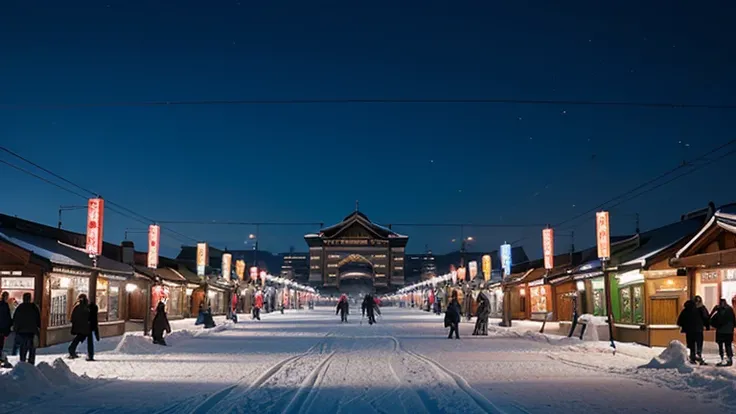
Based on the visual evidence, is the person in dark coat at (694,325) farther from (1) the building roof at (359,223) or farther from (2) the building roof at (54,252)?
(1) the building roof at (359,223)

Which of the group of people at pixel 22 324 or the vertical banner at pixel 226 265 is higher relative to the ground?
the vertical banner at pixel 226 265

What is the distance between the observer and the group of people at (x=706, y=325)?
51.2 ft

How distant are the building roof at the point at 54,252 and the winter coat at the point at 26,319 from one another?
229 inches

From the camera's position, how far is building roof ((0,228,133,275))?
71.4 ft

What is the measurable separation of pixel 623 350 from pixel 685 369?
6.84 meters

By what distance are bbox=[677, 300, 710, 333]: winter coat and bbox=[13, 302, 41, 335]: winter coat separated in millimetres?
13697

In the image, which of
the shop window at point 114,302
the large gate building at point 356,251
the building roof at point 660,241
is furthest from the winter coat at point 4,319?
the large gate building at point 356,251

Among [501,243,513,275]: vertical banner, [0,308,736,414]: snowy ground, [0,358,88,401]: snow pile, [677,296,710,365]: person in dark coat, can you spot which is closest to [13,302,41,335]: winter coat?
[0,308,736,414]: snowy ground

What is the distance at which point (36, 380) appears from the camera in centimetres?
1149

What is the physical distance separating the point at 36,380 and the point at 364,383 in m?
5.21

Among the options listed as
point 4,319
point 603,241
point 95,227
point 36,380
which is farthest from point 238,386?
point 603,241

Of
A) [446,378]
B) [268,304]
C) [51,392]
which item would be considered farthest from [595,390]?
[268,304]

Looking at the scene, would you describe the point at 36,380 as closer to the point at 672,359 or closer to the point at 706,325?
the point at 672,359

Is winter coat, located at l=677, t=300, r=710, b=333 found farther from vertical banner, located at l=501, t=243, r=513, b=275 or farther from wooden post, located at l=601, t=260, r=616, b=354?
vertical banner, located at l=501, t=243, r=513, b=275
